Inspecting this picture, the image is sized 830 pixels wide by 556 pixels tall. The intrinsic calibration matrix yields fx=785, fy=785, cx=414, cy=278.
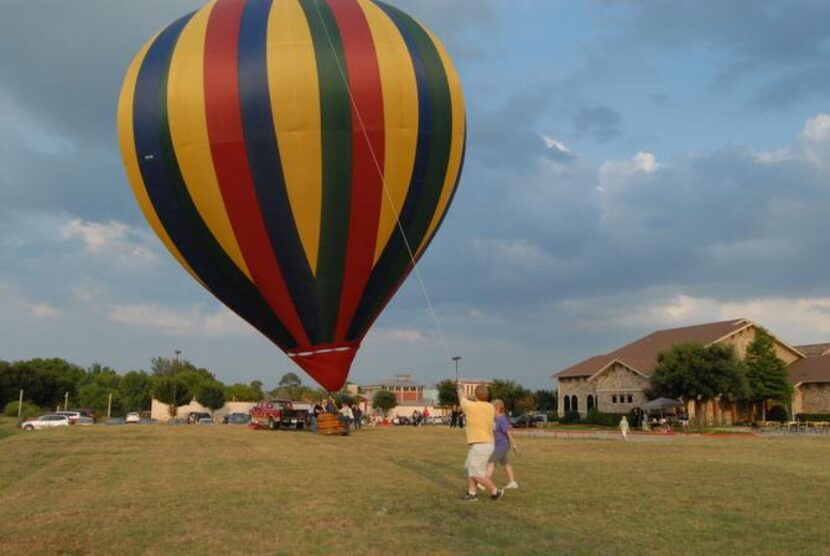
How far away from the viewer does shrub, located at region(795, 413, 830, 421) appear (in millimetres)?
52000

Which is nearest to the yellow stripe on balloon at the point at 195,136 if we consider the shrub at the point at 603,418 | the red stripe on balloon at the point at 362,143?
the red stripe on balloon at the point at 362,143

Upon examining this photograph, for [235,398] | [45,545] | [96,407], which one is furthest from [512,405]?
[45,545]

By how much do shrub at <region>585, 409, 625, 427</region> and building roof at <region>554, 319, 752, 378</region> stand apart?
355 cm

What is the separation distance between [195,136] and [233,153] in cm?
104

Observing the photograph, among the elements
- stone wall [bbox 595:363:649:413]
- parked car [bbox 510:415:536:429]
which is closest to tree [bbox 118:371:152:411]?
parked car [bbox 510:415:536:429]

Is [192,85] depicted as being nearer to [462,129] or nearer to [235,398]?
[462,129]

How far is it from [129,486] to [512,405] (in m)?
77.3

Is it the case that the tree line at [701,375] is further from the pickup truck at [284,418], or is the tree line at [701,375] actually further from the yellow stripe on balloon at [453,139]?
the yellow stripe on balloon at [453,139]

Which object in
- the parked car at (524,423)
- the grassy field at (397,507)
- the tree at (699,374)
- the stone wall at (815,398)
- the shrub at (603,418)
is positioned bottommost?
the parked car at (524,423)

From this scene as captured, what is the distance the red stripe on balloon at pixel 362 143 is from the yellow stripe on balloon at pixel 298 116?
859mm

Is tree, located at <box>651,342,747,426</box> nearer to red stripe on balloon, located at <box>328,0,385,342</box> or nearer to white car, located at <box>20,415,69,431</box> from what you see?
red stripe on balloon, located at <box>328,0,385,342</box>

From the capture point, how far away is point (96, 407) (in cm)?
9969

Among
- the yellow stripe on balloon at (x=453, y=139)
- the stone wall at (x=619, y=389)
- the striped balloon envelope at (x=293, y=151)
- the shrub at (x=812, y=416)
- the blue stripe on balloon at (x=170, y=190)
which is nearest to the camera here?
the striped balloon envelope at (x=293, y=151)

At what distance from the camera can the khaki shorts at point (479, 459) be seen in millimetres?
10336
